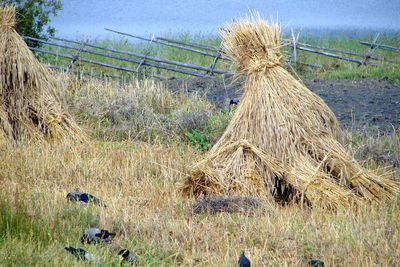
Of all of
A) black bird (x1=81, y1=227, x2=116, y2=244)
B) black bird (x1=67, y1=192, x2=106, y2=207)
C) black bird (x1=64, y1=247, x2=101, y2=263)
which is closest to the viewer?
black bird (x1=64, y1=247, x2=101, y2=263)

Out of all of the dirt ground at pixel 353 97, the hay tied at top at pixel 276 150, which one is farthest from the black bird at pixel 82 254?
the dirt ground at pixel 353 97

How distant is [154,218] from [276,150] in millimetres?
1513

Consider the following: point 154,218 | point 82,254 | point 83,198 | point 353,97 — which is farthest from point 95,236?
point 353,97

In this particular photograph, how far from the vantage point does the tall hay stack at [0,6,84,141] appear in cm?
791

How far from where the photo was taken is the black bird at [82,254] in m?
4.00

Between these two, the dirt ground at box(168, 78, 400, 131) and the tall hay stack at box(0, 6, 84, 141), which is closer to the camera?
the tall hay stack at box(0, 6, 84, 141)

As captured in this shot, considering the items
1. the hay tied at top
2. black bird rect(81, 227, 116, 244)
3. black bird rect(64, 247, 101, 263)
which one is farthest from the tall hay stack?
black bird rect(64, 247, 101, 263)

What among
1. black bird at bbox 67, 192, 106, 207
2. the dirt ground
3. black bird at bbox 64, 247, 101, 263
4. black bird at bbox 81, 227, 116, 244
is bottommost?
black bird at bbox 67, 192, 106, 207

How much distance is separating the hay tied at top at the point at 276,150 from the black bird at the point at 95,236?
5.18 ft

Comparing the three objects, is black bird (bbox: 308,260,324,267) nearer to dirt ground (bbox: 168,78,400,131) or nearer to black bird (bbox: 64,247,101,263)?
black bird (bbox: 64,247,101,263)

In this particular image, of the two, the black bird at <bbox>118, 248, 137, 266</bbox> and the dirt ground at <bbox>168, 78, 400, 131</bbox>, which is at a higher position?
the dirt ground at <bbox>168, 78, 400, 131</bbox>

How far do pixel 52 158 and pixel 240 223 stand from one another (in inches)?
118

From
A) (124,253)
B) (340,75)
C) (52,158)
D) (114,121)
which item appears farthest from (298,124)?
(340,75)

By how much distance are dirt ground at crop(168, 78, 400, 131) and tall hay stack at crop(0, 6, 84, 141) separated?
2488 millimetres
